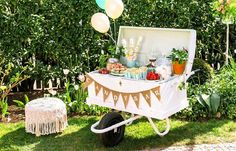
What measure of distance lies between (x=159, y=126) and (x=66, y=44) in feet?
7.56

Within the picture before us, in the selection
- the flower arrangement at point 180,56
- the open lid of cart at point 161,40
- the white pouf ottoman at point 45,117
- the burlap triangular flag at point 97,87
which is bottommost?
the white pouf ottoman at point 45,117

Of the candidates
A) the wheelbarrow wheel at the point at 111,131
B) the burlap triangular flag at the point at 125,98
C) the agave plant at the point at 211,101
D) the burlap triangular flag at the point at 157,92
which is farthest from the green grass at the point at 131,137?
the burlap triangular flag at the point at 157,92

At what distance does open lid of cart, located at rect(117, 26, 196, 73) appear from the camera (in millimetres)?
5416

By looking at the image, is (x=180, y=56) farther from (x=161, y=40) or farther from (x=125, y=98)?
(x=125, y=98)

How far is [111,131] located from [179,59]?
1.24 m

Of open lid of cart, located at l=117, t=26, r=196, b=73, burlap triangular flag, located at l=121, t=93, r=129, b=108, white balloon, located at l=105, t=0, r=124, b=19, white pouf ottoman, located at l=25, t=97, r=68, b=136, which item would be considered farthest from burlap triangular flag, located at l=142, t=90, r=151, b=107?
white pouf ottoman, located at l=25, t=97, r=68, b=136

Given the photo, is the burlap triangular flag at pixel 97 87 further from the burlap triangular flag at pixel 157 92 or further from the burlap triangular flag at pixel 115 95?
the burlap triangular flag at pixel 157 92

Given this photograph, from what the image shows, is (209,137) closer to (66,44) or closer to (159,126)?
(159,126)

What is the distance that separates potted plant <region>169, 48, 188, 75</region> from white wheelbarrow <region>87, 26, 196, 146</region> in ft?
0.18

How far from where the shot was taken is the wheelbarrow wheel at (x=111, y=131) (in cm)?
543

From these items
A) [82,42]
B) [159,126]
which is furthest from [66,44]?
[159,126]

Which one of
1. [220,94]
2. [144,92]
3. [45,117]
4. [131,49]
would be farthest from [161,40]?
[45,117]

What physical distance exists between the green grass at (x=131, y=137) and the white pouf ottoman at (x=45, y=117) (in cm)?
10

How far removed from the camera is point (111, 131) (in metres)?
5.55
